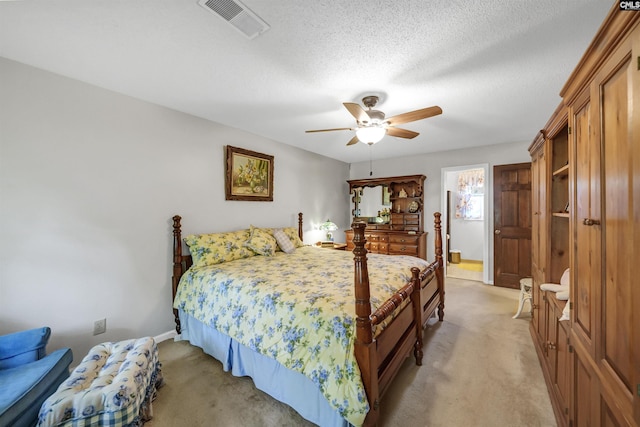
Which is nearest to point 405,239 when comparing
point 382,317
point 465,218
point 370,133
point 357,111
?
point 465,218

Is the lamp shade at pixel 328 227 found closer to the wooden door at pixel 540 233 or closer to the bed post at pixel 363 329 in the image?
the wooden door at pixel 540 233

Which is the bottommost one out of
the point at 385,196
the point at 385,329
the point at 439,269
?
the point at 385,329

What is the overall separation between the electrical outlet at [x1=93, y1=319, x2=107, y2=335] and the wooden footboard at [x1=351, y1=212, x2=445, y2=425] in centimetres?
243

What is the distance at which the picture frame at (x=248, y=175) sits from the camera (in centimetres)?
339

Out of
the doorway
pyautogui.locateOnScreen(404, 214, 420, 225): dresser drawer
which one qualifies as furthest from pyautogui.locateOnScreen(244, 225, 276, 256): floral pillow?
the doorway

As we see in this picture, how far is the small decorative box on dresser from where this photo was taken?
493 centimetres

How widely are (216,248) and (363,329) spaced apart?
2110 mm

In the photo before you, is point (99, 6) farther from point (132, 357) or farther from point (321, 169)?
point (321, 169)

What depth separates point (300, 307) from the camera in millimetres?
1718

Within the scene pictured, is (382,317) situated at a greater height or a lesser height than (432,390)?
greater

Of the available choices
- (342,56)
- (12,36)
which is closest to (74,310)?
(12,36)

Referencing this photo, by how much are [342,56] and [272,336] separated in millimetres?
2095

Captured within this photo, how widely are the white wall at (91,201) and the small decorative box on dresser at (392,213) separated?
3305 millimetres

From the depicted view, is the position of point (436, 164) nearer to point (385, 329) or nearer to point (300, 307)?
point (385, 329)
